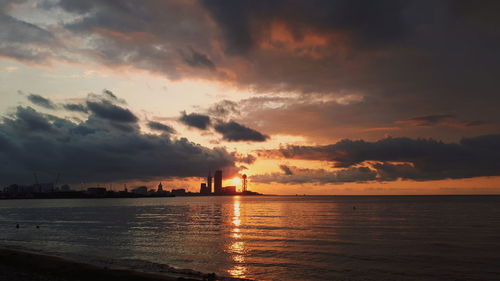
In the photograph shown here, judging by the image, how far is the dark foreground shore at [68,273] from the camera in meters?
33.5

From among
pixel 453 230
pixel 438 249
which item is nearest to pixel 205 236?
pixel 438 249

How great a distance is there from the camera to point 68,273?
3603cm

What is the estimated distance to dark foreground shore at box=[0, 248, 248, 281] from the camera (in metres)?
33.5

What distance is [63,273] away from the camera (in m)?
36.1

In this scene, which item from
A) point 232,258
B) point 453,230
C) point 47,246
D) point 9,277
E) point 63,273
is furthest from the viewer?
point 453,230

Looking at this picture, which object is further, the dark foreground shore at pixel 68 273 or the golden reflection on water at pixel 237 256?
the golden reflection on water at pixel 237 256

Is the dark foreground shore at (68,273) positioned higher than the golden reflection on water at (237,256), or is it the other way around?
the dark foreground shore at (68,273)

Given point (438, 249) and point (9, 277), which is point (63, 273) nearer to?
point (9, 277)

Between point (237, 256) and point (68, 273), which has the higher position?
point (68, 273)

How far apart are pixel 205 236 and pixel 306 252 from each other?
84.5 ft

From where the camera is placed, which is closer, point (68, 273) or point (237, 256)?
point (68, 273)

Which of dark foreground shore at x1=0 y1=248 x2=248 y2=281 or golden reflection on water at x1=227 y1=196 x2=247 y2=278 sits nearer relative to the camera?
dark foreground shore at x1=0 y1=248 x2=248 y2=281

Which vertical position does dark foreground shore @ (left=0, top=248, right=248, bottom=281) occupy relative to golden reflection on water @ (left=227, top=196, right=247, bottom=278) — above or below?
above

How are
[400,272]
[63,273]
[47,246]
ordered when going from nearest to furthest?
1. [63,273]
2. [400,272]
3. [47,246]
